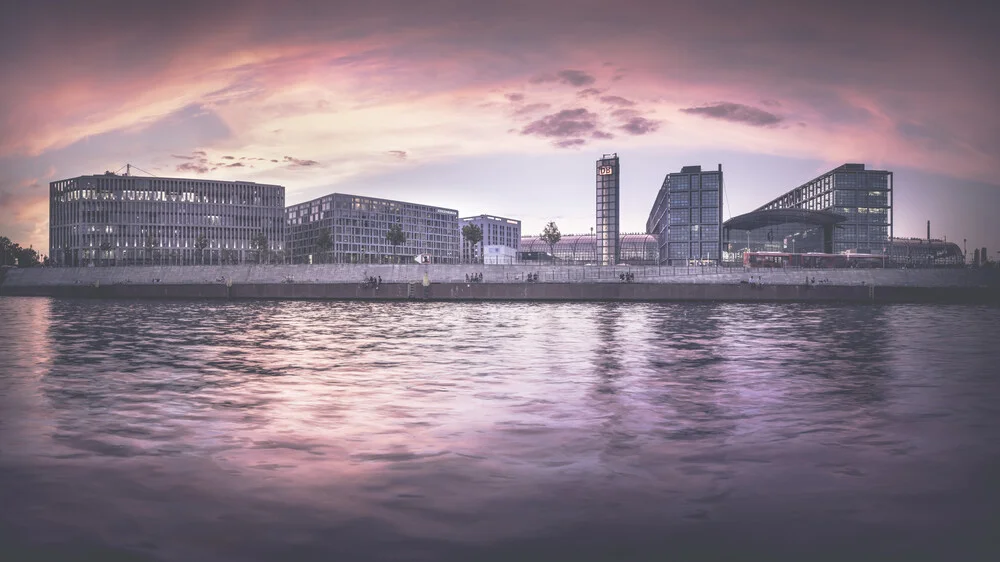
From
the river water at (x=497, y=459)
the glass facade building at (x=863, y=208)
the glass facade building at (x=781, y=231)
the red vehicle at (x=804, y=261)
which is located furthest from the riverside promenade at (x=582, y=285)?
the glass facade building at (x=863, y=208)

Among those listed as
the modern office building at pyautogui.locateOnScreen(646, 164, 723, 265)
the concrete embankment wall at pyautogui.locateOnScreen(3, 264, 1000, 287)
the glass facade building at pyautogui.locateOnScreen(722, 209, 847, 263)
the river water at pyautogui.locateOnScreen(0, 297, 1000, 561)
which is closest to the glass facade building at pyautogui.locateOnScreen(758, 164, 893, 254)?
the glass facade building at pyautogui.locateOnScreen(722, 209, 847, 263)

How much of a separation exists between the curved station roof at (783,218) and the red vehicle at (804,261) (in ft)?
149

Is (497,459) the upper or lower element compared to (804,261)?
lower

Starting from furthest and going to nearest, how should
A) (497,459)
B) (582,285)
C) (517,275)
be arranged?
(517,275) < (582,285) < (497,459)

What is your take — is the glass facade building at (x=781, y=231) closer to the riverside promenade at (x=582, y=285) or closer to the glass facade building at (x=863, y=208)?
the glass facade building at (x=863, y=208)

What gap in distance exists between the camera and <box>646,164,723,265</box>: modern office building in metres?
184

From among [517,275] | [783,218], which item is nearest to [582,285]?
[517,275]

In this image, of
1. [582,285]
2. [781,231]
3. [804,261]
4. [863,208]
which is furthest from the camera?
[863,208]

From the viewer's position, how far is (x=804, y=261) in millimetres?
121500

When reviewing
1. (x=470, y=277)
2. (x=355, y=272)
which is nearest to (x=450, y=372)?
(x=470, y=277)

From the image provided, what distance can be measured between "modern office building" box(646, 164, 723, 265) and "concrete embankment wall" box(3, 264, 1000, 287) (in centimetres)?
A: 8645

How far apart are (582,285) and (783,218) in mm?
104354

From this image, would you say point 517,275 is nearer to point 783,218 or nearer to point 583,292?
point 583,292

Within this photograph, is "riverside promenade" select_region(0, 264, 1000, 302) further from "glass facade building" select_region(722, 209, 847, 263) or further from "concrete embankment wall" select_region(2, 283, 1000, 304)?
"glass facade building" select_region(722, 209, 847, 263)
